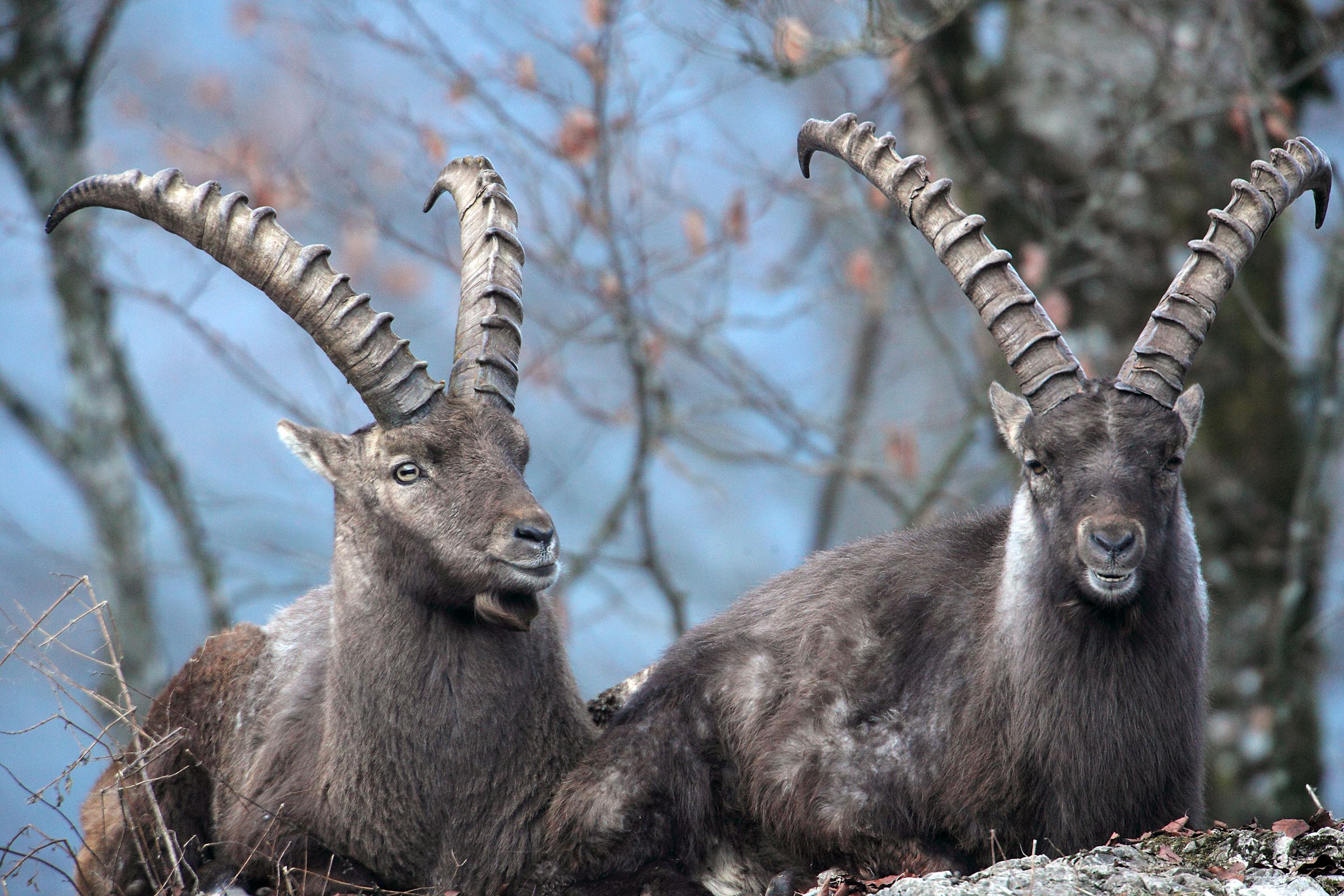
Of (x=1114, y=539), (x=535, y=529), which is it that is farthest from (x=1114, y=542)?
(x=535, y=529)

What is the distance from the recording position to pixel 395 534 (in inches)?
254

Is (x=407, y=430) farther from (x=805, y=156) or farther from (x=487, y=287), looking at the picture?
(x=805, y=156)

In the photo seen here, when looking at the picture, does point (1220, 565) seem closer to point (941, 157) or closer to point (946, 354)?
point (946, 354)

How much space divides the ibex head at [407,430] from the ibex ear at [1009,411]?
7.22ft

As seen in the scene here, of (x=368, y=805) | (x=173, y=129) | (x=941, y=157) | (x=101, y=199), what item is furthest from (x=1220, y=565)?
(x=173, y=129)

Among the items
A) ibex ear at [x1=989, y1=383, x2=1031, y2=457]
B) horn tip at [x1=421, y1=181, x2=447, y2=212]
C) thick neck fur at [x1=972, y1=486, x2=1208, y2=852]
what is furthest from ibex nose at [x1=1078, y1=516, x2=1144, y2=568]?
horn tip at [x1=421, y1=181, x2=447, y2=212]

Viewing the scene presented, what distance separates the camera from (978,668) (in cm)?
627

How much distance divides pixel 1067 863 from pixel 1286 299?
10302 millimetres

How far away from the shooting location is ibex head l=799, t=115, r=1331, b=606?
5656 millimetres

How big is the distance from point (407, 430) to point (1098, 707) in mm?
3295

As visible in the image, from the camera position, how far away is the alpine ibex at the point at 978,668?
5887 mm

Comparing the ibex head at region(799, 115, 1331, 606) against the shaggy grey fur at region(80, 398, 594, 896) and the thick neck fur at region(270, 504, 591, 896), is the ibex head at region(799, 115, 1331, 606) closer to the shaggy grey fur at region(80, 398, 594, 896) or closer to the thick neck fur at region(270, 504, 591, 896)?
the shaggy grey fur at region(80, 398, 594, 896)

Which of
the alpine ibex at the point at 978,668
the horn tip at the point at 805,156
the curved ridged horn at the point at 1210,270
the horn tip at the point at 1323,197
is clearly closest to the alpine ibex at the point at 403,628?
the alpine ibex at the point at 978,668

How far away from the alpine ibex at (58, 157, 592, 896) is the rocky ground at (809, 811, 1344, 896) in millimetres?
1763
